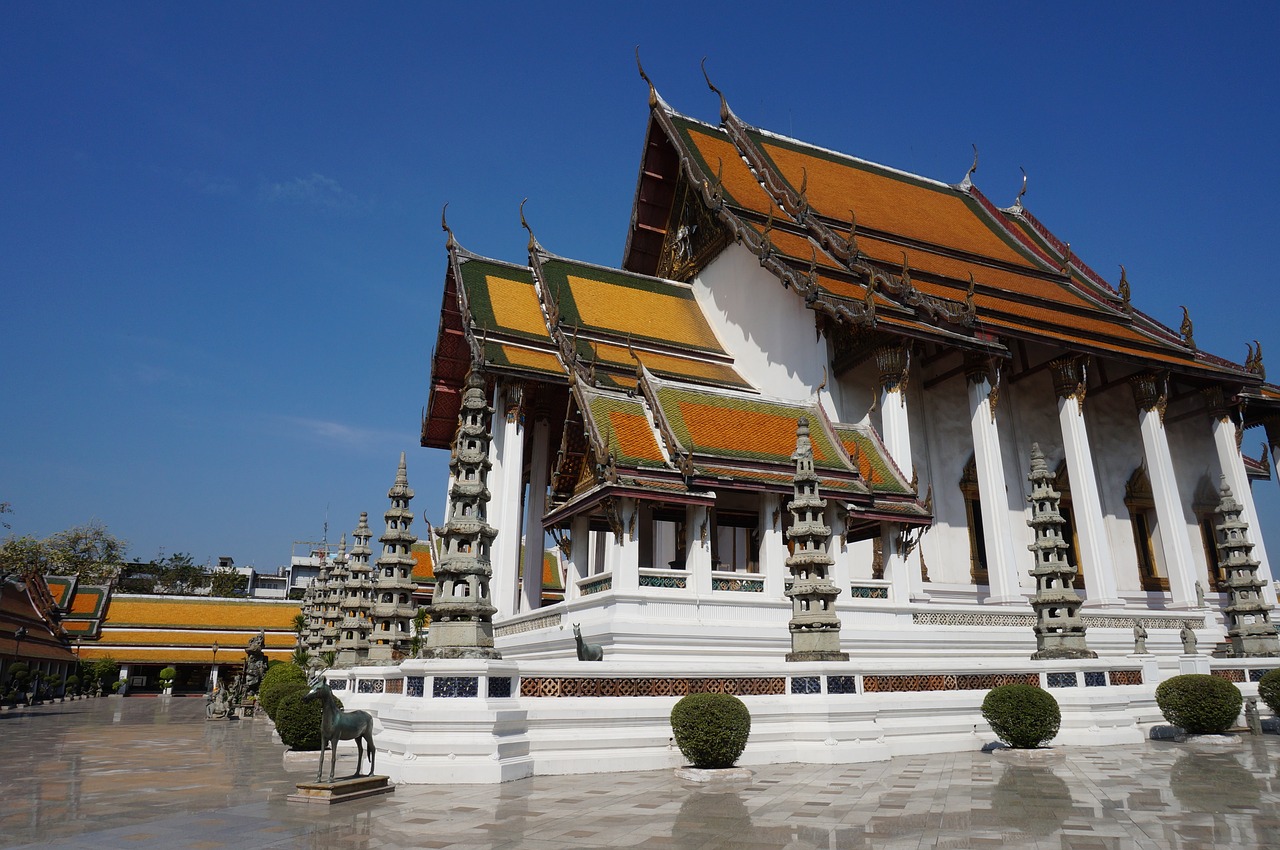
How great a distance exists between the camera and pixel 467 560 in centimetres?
848

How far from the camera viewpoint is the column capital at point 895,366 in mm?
17547

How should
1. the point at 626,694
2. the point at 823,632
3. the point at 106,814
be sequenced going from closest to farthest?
the point at 106,814, the point at 626,694, the point at 823,632

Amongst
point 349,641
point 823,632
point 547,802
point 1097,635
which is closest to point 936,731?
point 823,632

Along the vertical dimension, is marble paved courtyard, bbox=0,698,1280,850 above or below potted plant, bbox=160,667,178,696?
Result: below

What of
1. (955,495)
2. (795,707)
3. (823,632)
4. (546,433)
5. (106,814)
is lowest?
(106,814)

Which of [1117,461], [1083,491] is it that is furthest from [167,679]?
[1117,461]

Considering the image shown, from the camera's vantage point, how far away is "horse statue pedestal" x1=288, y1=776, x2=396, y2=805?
6.46 m

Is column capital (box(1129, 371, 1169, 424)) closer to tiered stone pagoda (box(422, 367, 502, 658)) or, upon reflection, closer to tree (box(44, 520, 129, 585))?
tiered stone pagoda (box(422, 367, 502, 658))

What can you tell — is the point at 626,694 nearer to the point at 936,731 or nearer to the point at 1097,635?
the point at 936,731

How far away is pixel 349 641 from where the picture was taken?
14.3 m

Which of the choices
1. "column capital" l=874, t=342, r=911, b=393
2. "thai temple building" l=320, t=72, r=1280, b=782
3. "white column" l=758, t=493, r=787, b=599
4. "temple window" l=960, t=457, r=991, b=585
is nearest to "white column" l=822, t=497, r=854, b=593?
"thai temple building" l=320, t=72, r=1280, b=782

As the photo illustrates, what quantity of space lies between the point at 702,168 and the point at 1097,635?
1358 cm

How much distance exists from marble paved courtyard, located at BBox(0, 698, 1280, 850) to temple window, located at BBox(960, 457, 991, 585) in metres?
9.06

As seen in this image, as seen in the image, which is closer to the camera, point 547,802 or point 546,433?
point 547,802
